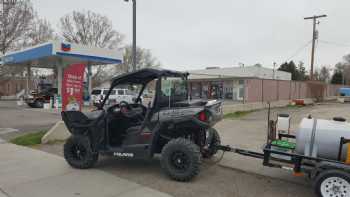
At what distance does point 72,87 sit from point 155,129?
105 inches

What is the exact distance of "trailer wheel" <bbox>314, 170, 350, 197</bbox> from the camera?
3.16 meters

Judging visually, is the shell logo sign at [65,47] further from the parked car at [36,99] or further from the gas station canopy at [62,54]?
the parked car at [36,99]

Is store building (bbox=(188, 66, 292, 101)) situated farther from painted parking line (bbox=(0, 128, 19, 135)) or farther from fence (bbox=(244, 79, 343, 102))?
painted parking line (bbox=(0, 128, 19, 135))

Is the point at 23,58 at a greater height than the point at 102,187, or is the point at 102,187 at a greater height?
the point at 23,58

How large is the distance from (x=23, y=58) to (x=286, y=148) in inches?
840

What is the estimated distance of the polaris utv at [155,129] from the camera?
13.6 feet

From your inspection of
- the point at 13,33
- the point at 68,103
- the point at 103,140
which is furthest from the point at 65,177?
the point at 13,33

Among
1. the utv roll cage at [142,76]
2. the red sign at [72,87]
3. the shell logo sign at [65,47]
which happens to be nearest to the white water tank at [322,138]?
the utv roll cage at [142,76]

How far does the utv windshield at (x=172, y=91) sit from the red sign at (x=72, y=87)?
241cm

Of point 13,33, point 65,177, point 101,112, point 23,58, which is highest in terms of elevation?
point 13,33

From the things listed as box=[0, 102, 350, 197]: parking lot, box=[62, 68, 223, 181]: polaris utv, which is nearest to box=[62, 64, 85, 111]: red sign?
box=[62, 68, 223, 181]: polaris utv

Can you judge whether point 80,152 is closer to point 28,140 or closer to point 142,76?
point 142,76

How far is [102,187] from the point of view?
3975mm

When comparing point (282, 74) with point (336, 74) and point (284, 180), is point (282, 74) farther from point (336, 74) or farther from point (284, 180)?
point (284, 180)
